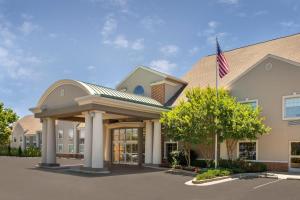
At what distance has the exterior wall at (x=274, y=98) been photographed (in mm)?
23297

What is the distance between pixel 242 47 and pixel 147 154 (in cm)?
1530

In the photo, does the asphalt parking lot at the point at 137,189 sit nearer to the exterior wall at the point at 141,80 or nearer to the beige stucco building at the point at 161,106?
the beige stucco building at the point at 161,106

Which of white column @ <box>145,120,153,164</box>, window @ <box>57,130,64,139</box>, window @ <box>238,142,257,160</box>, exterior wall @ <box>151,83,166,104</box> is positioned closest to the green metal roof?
white column @ <box>145,120,153,164</box>

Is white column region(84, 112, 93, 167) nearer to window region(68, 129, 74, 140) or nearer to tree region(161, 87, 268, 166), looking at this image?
tree region(161, 87, 268, 166)

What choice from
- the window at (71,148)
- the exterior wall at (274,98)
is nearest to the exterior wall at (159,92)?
the exterior wall at (274,98)

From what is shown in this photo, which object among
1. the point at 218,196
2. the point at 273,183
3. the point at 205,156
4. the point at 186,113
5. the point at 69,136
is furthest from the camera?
Result: the point at 69,136

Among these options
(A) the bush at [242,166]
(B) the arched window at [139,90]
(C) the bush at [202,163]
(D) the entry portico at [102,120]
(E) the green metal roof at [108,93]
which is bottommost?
(C) the bush at [202,163]

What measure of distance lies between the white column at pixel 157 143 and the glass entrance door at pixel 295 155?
10.4 meters

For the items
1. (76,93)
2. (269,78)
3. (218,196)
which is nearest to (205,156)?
(269,78)

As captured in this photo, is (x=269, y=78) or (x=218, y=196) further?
(x=269, y=78)

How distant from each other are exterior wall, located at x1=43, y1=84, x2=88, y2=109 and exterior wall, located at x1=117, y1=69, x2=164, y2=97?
9556 mm

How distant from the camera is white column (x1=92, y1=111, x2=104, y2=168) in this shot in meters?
21.8

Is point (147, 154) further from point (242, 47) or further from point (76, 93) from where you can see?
point (242, 47)

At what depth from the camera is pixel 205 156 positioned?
27.4m
